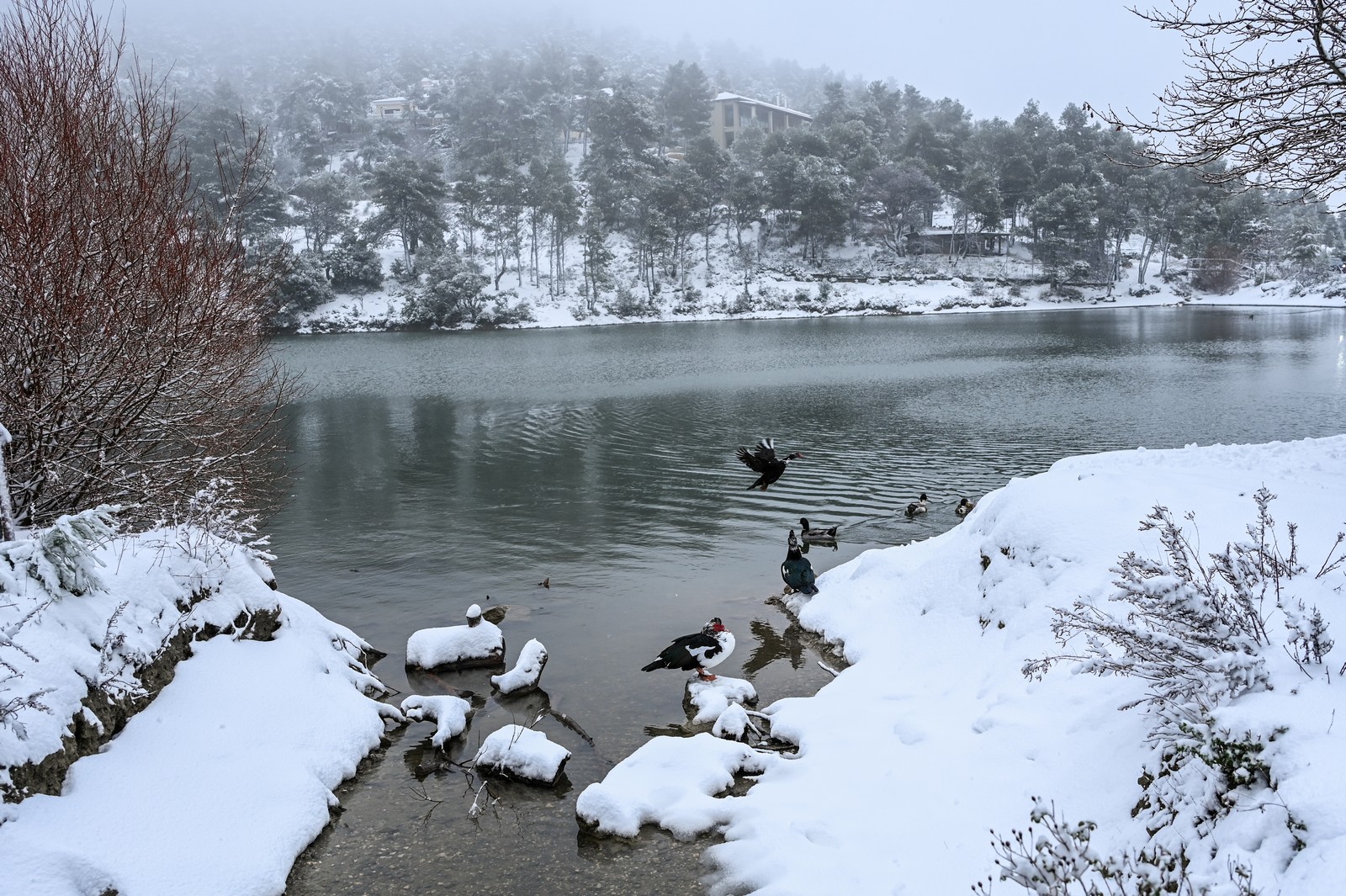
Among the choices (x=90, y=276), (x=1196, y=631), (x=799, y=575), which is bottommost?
(x=799, y=575)

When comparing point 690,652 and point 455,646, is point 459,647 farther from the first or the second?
point 690,652

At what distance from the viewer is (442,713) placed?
29.8 ft

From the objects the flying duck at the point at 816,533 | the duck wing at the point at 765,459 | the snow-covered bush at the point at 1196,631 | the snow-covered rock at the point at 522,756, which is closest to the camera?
the snow-covered bush at the point at 1196,631

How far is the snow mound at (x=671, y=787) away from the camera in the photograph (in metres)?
7.06

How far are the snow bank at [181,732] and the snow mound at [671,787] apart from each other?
255 centimetres

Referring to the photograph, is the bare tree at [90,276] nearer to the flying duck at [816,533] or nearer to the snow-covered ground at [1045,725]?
the snow-covered ground at [1045,725]

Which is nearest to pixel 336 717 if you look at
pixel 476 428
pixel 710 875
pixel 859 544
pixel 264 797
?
pixel 264 797

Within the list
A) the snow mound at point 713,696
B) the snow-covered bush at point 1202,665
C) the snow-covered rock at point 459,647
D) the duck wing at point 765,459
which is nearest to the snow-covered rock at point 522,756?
the snow mound at point 713,696

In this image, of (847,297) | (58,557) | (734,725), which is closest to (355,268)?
(847,297)

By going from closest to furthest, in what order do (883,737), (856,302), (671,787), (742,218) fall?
(671,787)
(883,737)
(856,302)
(742,218)

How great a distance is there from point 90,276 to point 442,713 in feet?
19.7

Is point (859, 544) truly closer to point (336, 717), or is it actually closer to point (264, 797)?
point (336, 717)

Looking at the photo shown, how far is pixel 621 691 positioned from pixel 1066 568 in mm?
5445

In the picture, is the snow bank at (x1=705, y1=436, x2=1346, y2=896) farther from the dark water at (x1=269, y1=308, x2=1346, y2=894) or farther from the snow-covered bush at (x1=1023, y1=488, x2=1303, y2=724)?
the dark water at (x1=269, y1=308, x2=1346, y2=894)
